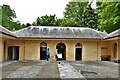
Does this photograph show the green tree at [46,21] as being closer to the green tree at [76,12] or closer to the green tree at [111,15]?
the green tree at [76,12]

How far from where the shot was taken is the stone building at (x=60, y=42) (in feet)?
73.5

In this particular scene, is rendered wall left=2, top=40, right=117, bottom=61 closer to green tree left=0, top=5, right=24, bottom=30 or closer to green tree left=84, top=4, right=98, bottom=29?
green tree left=0, top=5, right=24, bottom=30

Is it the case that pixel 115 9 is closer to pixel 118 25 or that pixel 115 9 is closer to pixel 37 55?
pixel 118 25

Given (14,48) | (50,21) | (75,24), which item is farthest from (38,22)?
(14,48)

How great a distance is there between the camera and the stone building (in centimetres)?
2239

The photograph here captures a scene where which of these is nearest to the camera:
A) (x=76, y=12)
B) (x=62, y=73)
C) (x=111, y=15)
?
(x=62, y=73)

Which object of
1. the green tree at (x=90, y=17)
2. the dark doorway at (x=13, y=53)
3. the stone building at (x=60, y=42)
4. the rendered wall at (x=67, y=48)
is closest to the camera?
the stone building at (x=60, y=42)

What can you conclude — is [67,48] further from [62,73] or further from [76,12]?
[76,12]

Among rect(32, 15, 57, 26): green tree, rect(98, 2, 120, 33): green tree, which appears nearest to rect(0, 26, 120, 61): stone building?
rect(98, 2, 120, 33): green tree

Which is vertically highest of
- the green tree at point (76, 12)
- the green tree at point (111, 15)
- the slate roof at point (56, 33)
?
the green tree at point (76, 12)

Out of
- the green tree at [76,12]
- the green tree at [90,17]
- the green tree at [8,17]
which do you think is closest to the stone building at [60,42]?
the green tree at [8,17]

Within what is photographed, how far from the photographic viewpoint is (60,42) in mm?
23328

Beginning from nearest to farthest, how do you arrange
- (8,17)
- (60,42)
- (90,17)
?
(60,42) < (8,17) < (90,17)

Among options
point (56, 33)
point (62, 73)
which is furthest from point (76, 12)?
point (62, 73)
